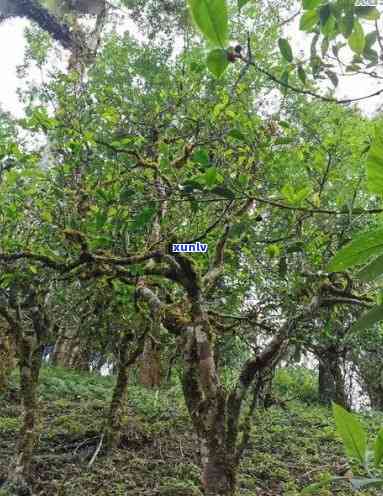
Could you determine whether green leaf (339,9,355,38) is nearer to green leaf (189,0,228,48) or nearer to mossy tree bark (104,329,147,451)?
green leaf (189,0,228,48)

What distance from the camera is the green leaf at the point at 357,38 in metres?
0.98

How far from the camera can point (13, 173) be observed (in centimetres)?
306

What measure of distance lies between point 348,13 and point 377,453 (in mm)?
867

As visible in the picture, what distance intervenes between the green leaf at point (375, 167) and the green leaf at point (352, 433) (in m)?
0.23

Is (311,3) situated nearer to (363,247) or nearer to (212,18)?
(212,18)

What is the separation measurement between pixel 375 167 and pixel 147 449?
449 cm

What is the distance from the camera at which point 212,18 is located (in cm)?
51

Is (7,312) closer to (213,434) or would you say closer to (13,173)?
(13,173)

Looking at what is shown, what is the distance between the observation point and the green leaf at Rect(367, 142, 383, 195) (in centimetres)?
40

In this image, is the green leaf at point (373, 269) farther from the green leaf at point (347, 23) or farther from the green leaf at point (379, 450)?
the green leaf at point (347, 23)

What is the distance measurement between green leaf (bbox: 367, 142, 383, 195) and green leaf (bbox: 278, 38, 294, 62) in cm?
75

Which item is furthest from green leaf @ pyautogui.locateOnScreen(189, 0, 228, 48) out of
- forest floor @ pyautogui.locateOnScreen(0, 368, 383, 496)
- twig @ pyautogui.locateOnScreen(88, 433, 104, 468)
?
twig @ pyautogui.locateOnScreen(88, 433, 104, 468)

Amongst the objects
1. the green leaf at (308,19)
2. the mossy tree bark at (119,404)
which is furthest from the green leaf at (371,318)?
the mossy tree bark at (119,404)

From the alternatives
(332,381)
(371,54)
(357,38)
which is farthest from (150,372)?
(357,38)
